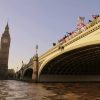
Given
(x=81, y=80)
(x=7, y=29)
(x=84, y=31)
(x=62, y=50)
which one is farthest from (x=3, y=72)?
(x=84, y=31)

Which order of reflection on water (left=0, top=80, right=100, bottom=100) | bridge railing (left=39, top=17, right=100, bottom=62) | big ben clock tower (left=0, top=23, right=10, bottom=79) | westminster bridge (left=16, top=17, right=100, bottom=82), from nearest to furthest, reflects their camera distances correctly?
reflection on water (left=0, top=80, right=100, bottom=100)
bridge railing (left=39, top=17, right=100, bottom=62)
westminster bridge (left=16, top=17, right=100, bottom=82)
big ben clock tower (left=0, top=23, right=10, bottom=79)

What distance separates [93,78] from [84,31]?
1594 inches

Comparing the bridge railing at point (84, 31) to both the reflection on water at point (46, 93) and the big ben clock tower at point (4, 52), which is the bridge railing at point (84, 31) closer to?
the reflection on water at point (46, 93)

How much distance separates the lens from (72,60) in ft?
166

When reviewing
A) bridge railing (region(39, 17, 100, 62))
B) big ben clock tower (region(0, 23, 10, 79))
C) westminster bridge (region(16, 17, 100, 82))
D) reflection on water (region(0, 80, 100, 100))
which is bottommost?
reflection on water (region(0, 80, 100, 100))

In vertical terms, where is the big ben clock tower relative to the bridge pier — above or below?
above

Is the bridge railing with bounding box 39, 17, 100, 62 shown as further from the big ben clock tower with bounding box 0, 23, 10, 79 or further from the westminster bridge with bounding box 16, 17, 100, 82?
the big ben clock tower with bounding box 0, 23, 10, 79

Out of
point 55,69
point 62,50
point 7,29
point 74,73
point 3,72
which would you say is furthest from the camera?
point 7,29

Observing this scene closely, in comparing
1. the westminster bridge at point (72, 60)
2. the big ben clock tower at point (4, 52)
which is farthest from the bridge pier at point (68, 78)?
the big ben clock tower at point (4, 52)

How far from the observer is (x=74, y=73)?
67375mm

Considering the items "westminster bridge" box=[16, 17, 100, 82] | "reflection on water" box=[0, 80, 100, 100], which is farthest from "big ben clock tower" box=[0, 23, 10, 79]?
"reflection on water" box=[0, 80, 100, 100]

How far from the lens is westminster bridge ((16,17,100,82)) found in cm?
3239

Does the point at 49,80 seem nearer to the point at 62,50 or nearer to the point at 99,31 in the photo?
the point at 62,50

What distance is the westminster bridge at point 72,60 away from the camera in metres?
32.4
